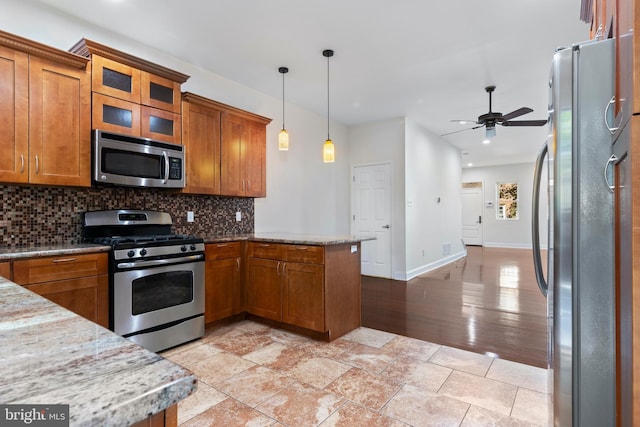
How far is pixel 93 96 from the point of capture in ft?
8.67

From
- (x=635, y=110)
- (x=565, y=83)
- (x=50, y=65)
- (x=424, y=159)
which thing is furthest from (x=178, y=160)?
(x=424, y=159)

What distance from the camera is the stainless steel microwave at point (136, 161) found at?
8.66 ft

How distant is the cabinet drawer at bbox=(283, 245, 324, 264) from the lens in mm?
3000

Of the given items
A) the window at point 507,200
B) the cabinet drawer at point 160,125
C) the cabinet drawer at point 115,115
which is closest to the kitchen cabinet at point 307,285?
the cabinet drawer at point 160,125

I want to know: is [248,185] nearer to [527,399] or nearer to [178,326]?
[178,326]

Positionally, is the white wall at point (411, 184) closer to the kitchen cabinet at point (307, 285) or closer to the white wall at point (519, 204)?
the kitchen cabinet at point (307, 285)

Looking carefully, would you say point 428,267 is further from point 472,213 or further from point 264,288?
point 472,213

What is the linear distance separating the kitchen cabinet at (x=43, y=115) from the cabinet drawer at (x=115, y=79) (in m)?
0.07

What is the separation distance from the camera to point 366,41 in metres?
3.26

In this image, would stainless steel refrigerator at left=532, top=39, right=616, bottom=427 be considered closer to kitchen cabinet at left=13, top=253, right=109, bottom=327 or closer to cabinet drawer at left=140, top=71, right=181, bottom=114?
kitchen cabinet at left=13, top=253, right=109, bottom=327

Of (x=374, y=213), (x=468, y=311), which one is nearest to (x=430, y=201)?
(x=374, y=213)

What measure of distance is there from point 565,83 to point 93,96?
119 inches

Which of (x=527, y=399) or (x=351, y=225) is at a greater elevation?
(x=351, y=225)
